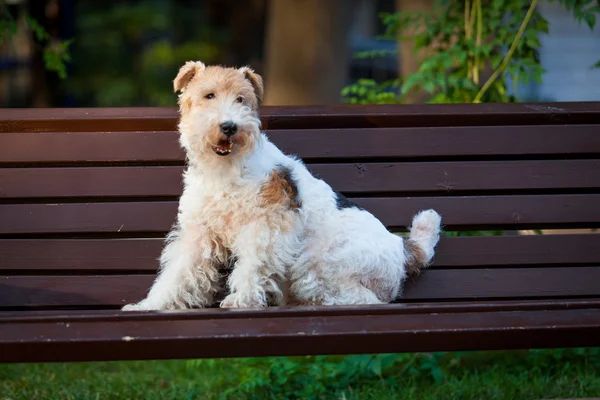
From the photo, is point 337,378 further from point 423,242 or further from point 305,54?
point 305,54

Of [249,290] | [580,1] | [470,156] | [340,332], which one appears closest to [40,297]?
[249,290]

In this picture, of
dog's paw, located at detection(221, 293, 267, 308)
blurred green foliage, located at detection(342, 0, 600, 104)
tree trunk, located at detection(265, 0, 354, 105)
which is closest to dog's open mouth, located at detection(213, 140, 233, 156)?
dog's paw, located at detection(221, 293, 267, 308)

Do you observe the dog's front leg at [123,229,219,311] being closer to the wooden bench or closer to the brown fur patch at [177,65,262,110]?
the wooden bench

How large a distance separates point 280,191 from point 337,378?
1.54 metres

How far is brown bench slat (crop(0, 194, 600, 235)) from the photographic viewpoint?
4.04 meters

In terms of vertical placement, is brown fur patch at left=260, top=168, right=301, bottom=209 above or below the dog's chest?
above

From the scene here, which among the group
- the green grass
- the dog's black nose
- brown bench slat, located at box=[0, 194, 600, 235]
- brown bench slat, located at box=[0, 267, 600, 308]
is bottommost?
the green grass

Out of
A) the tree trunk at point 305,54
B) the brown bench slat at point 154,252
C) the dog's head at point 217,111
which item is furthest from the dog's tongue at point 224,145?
the tree trunk at point 305,54

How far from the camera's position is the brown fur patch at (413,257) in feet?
12.9

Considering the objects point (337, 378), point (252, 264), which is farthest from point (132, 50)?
point (252, 264)

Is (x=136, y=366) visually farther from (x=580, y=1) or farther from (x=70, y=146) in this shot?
(x=580, y=1)

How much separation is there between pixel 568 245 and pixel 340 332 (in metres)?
1.79

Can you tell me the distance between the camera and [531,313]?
2.96m

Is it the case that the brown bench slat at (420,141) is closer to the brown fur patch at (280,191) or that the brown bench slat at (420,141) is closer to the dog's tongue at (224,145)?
the brown fur patch at (280,191)
